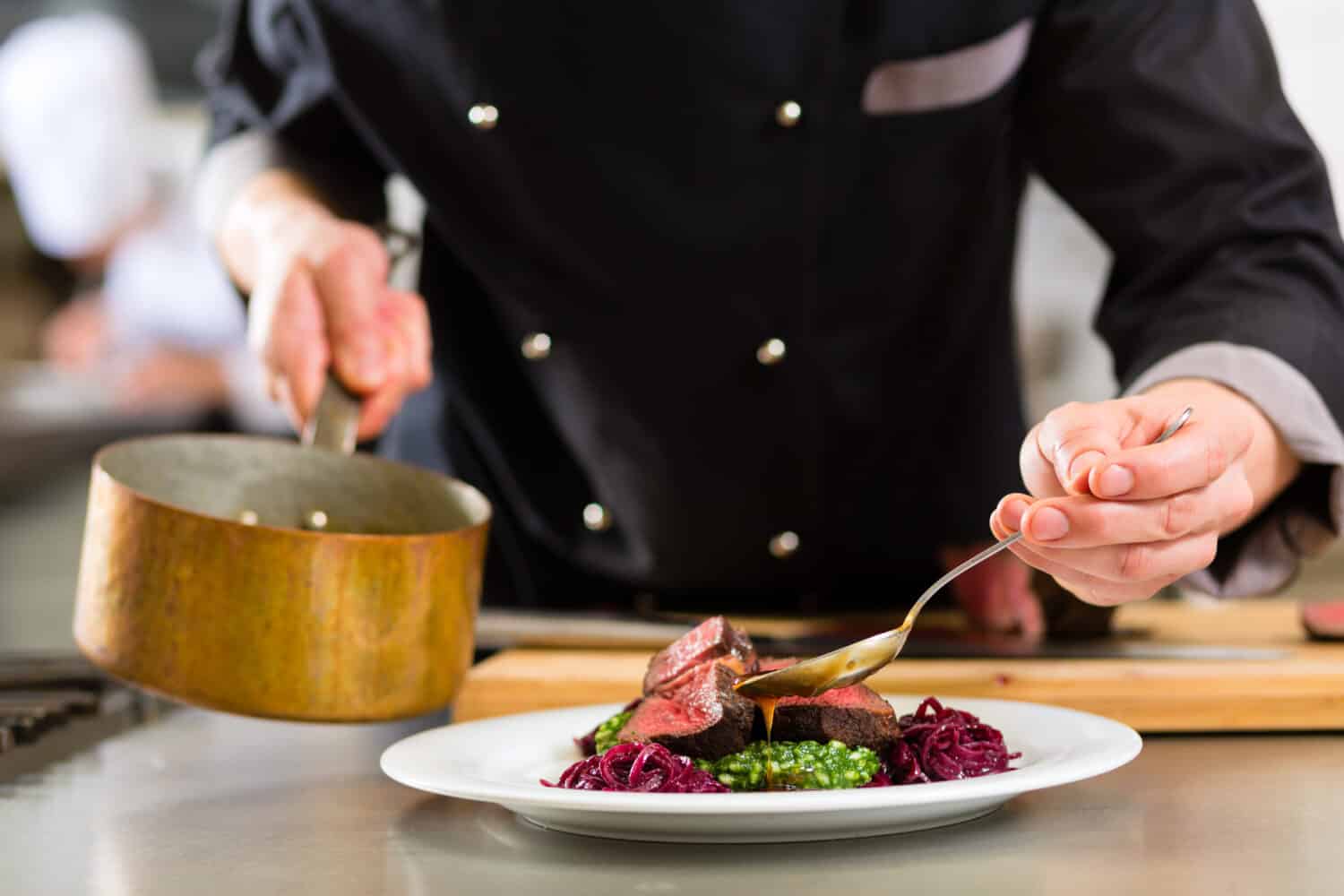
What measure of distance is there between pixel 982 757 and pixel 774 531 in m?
0.71

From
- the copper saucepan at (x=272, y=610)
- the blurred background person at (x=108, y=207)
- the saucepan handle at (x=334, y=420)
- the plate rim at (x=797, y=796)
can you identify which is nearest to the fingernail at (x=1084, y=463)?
the plate rim at (x=797, y=796)

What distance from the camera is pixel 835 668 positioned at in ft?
2.94

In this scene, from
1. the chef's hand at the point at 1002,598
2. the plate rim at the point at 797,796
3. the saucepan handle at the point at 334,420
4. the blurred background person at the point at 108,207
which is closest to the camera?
the plate rim at the point at 797,796

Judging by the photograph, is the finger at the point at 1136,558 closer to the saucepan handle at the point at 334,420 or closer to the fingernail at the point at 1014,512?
the fingernail at the point at 1014,512

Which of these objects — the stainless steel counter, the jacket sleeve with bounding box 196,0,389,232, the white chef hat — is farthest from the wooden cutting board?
the white chef hat

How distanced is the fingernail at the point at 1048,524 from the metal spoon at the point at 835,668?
0.07 meters

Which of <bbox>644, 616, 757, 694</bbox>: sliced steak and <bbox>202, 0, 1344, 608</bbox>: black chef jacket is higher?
<bbox>202, 0, 1344, 608</bbox>: black chef jacket

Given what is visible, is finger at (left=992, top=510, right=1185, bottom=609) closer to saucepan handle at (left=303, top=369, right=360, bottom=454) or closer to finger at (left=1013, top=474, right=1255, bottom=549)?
finger at (left=1013, top=474, right=1255, bottom=549)

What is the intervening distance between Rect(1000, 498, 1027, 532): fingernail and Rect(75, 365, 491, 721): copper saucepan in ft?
1.33

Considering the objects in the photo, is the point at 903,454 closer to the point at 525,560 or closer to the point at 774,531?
the point at 774,531

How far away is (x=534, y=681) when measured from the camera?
1.17 meters

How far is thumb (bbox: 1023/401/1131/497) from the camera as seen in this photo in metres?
0.83

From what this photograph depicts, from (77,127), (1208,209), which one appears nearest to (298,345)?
(1208,209)

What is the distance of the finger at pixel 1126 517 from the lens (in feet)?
2.69
